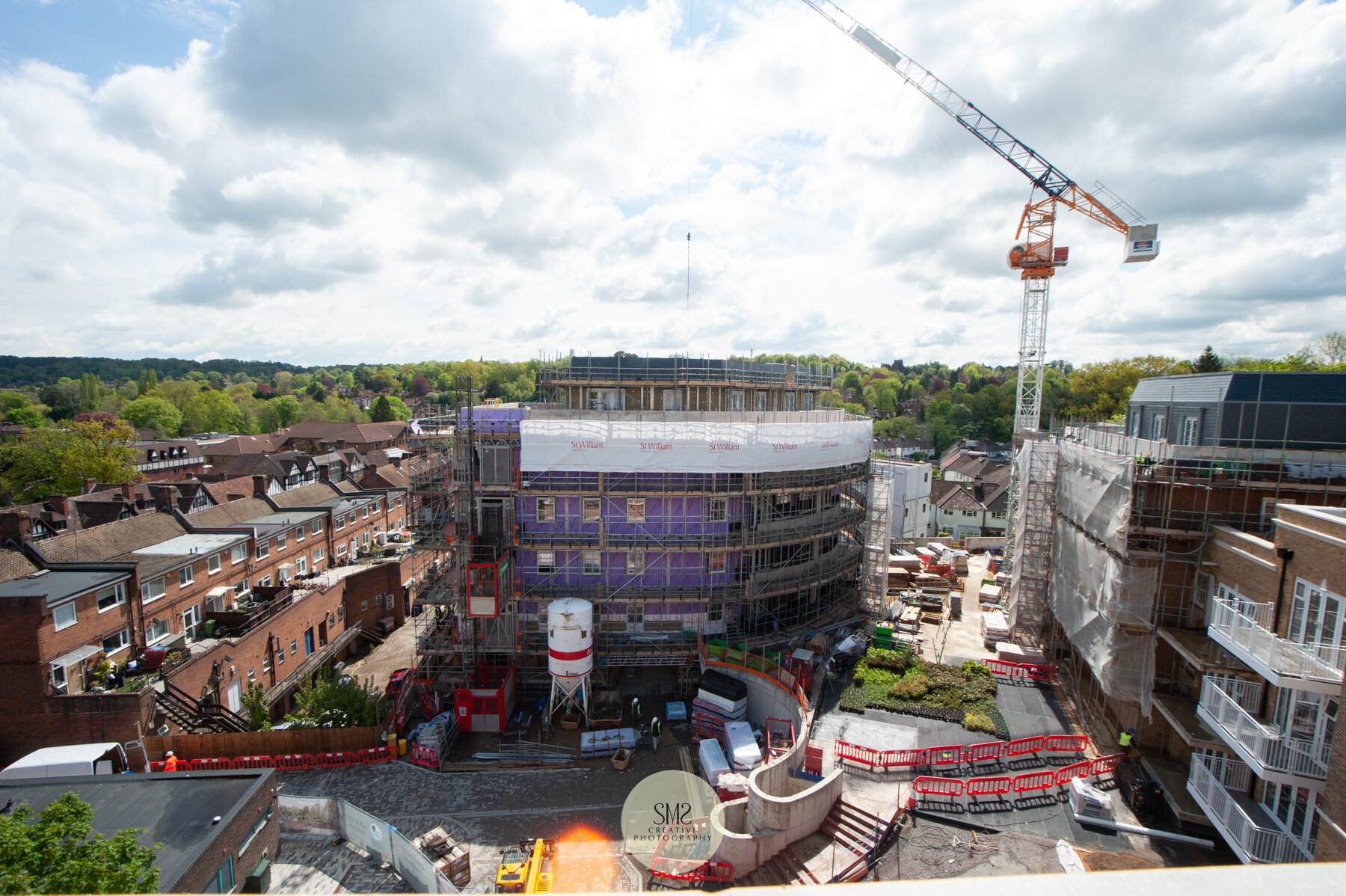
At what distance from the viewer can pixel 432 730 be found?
23328 mm

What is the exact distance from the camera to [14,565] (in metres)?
24.7

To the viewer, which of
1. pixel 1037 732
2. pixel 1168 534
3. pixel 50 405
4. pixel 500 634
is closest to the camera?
pixel 1168 534

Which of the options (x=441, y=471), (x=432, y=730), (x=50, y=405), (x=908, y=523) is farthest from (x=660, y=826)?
(x=50, y=405)

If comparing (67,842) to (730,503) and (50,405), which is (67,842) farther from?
(50,405)

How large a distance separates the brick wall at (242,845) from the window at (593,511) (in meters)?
14.1

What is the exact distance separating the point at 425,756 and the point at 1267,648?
25.3 meters

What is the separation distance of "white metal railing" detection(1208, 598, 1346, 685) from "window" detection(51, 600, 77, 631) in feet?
119

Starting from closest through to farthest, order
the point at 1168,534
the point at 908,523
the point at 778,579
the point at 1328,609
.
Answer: the point at 1328,609, the point at 1168,534, the point at 778,579, the point at 908,523

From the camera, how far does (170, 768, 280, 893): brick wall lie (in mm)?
14008

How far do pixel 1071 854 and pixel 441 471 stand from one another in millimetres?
26441

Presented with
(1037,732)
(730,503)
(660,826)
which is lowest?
(660,826)

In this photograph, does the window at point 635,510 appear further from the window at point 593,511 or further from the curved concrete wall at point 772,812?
the curved concrete wall at point 772,812

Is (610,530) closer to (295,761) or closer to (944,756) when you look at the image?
(295,761)

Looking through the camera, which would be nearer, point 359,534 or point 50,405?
point 359,534
